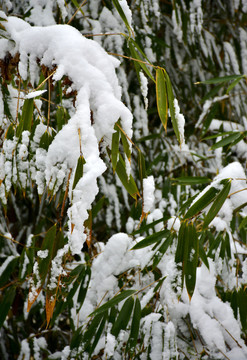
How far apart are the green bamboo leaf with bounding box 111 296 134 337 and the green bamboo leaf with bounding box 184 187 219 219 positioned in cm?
26

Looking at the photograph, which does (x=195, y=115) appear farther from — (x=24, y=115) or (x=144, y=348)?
(x=24, y=115)

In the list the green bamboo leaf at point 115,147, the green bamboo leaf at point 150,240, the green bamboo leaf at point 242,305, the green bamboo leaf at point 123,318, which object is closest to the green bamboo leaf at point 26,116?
the green bamboo leaf at point 115,147

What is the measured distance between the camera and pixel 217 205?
2.37 feet

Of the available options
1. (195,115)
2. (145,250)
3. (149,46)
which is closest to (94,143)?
(145,250)

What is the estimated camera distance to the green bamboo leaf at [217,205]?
72 cm

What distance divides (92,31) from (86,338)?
937mm

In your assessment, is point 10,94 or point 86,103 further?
point 10,94

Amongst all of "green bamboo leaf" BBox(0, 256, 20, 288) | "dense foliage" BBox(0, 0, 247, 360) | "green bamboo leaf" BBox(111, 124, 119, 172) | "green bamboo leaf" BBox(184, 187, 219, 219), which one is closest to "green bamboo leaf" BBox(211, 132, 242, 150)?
"dense foliage" BBox(0, 0, 247, 360)

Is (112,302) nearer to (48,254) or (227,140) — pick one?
(48,254)

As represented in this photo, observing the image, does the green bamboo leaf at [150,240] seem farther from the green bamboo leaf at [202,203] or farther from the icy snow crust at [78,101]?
the icy snow crust at [78,101]

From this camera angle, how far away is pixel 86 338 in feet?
2.88

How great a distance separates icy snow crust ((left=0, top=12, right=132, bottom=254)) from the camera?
457 mm

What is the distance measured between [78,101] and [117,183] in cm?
85

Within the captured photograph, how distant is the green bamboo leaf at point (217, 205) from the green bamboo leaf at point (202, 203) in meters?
0.03
